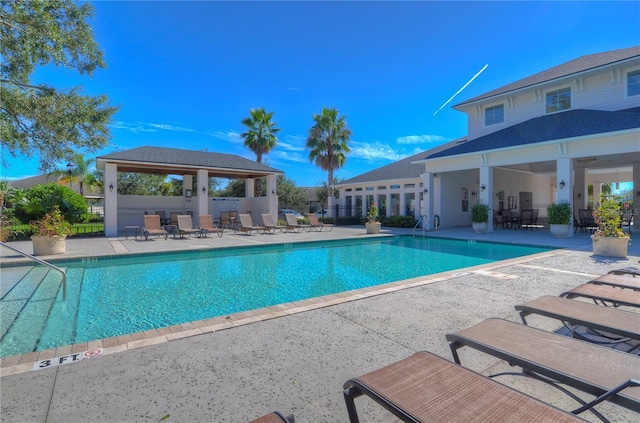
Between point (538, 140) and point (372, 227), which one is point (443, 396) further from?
point (538, 140)

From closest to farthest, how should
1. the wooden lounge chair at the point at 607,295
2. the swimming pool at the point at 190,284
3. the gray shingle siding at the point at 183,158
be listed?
the wooden lounge chair at the point at 607,295, the swimming pool at the point at 190,284, the gray shingle siding at the point at 183,158

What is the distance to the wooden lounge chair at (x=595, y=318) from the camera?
2.51 meters

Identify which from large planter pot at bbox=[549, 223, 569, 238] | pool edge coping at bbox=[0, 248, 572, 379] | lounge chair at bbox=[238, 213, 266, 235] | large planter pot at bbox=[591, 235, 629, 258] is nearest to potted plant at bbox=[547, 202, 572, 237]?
large planter pot at bbox=[549, 223, 569, 238]

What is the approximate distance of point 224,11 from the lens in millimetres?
12469

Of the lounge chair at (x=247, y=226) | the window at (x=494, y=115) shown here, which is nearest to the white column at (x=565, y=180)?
the window at (x=494, y=115)

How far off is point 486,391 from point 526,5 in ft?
47.6

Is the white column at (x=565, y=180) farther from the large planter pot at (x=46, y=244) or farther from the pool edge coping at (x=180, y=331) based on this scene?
the large planter pot at (x=46, y=244)

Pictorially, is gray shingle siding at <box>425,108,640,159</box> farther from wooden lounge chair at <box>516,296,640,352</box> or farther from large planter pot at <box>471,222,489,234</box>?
wooden lounge chair at <box>516,296,640,352</box>

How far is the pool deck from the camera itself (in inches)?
86.8

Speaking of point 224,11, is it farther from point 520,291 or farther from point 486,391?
point 486,391

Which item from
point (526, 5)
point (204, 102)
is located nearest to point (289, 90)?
point (204, 102)

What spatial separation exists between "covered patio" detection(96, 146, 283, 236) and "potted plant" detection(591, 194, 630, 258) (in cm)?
1515

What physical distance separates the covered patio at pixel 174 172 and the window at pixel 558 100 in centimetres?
1508

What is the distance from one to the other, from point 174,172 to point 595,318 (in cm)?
2018
